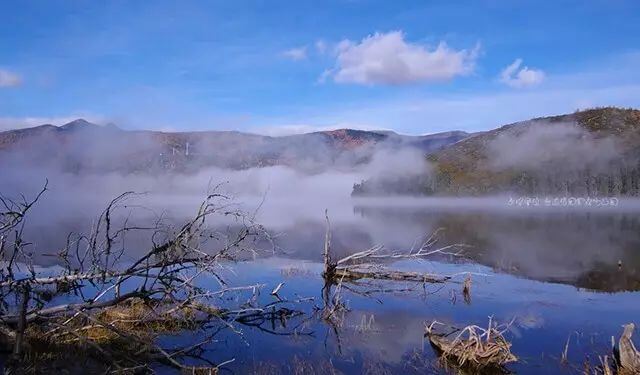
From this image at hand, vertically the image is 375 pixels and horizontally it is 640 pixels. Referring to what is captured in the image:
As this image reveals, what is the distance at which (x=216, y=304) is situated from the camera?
67.3ft

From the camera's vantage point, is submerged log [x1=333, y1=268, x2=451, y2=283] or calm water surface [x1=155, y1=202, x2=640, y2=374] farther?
submerged log [x1=333, y1=268, x2=451, y2=283]

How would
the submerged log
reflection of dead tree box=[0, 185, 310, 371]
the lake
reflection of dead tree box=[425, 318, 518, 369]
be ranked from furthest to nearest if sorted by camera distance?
the submerged log
the lake
reflection of dead tree box=[425, 318, 518, 369]
reflection of dead tree box=[0, 185, 310, 371]

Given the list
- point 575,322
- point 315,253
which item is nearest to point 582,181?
point 315,253

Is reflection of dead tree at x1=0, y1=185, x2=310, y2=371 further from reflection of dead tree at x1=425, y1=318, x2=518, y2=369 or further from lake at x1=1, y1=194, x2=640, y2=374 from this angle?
reflection of dead tree at x1=425, y1=318, x2=518, y2=369

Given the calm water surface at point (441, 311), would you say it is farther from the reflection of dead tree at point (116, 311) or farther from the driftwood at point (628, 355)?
the driftwood at point (628, 355)

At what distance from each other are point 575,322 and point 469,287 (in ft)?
18.6

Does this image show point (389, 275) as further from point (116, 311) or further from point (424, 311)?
point (116, 311)

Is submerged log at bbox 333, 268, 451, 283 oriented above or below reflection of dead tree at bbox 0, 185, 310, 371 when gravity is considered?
below

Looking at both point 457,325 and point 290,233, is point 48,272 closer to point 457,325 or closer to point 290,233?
point 457,325

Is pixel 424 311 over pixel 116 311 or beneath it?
beneath

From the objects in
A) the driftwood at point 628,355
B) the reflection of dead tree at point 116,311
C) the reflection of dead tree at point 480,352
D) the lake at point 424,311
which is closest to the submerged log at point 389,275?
the lake at point 424,311

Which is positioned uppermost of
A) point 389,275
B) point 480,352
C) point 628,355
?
point 628,355

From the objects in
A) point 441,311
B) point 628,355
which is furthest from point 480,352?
point 441,311

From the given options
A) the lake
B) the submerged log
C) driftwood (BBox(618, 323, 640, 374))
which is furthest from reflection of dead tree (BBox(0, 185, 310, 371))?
driftwood (BBox(618, 323, 640, 374))
